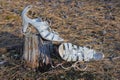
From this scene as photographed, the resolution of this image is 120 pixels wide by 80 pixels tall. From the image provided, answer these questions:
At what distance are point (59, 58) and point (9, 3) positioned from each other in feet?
7.00

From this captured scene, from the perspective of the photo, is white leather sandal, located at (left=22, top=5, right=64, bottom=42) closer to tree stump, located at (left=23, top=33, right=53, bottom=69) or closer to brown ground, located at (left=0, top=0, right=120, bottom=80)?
tree stump, located at (left=23, top=33, right=53, bottom=69)

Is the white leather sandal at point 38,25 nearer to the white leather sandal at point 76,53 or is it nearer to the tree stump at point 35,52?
the tree stump at point 35,52

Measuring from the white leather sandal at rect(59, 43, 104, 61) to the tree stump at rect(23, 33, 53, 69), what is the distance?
0.49 feet

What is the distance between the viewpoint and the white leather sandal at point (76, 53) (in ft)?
9.83

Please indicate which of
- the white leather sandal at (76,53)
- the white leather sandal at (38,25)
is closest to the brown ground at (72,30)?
the white leather sandal at (76,53)

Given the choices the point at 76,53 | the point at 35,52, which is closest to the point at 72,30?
the point at 76,53

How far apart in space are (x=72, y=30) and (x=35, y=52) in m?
1.04

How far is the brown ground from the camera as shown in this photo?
2.93 metres

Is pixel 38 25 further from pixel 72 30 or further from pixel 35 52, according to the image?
pixel 72 30

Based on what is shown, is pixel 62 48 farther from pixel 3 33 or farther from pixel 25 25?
pixel 3 33

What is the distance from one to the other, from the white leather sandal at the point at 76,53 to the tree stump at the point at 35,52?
0.15 m

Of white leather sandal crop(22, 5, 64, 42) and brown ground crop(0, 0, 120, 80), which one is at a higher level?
white leather sandal crop(22, 5, 64, 42)

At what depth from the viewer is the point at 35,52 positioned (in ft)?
9.75

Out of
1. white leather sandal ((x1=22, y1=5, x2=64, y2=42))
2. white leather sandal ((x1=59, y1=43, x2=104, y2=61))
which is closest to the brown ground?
white leather sandal ((x1=59, y1=43, x2=104, y2=61))
